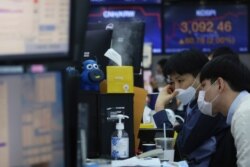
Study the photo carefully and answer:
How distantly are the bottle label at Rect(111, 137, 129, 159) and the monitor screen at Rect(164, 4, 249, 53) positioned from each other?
5.42m

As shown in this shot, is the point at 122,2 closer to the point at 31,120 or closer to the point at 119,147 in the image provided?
the point at 119,147

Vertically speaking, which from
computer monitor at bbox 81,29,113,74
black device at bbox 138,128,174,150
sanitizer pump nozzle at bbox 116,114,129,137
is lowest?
black device at bbox 138,128,174,150

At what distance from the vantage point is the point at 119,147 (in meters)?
2.48

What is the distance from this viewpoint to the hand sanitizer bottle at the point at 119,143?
2.47 metres

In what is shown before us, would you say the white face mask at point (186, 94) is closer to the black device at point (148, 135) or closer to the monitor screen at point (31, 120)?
the black device at point (148, 135)

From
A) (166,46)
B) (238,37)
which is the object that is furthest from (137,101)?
(238,37)

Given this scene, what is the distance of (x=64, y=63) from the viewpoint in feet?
4.67

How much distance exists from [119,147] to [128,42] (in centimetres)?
95

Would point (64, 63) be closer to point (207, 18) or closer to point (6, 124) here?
point (6, 124)

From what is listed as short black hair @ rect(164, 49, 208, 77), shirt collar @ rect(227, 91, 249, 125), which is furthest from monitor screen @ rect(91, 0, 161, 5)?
shirt collar @ rect(227, 91, 249, 125)

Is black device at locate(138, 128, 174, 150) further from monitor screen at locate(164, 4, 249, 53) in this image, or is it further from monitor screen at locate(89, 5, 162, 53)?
monitor screen at locate(164, 4, 249, 53)

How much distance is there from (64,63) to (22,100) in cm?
15

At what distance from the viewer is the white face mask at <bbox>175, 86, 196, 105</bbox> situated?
3.69 metres

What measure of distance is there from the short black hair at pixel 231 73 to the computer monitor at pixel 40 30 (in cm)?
171
